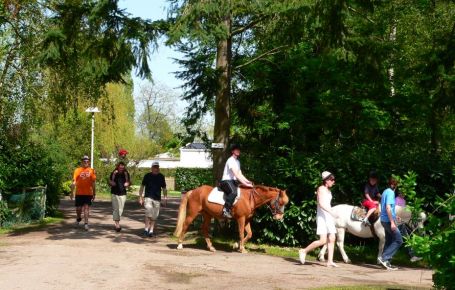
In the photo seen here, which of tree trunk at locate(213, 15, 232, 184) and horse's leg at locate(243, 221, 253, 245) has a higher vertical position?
tree trunk at locate(213, 15, 232, 184)

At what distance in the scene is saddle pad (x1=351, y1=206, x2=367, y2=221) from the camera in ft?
48.8

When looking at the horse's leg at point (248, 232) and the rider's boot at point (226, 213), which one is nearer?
the rider's boot at point (226, 213)

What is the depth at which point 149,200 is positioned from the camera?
59.1ft

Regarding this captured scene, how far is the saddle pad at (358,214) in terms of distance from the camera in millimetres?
14867

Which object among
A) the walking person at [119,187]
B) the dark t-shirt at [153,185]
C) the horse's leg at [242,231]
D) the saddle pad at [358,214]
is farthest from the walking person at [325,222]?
the walking person at [119,187]

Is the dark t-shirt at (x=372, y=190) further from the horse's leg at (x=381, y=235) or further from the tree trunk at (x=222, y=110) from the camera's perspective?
the tree trunk at (x=222, y=110)

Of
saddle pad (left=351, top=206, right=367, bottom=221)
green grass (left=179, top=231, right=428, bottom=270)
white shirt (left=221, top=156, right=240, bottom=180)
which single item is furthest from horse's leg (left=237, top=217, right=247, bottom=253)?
saddle pad (left=351, top=206, right=367, bottom=221)

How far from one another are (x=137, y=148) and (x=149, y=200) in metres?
42.3

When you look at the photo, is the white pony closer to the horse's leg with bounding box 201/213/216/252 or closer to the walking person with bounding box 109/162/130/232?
the horse's leg with bounding box 201/213/216/252

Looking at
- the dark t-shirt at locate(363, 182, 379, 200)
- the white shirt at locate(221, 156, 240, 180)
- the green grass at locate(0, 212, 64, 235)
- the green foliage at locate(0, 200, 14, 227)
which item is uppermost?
the white shirt at locate(221, 156, 240, 180)

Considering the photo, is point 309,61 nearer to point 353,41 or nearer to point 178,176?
point 353,41

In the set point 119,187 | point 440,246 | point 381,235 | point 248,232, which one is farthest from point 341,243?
point 440,246

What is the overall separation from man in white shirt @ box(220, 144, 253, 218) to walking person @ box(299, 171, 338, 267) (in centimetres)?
202

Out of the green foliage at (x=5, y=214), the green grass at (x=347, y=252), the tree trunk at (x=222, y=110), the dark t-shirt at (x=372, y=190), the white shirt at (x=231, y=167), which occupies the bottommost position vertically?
the green grass at (x=347, y=252)
